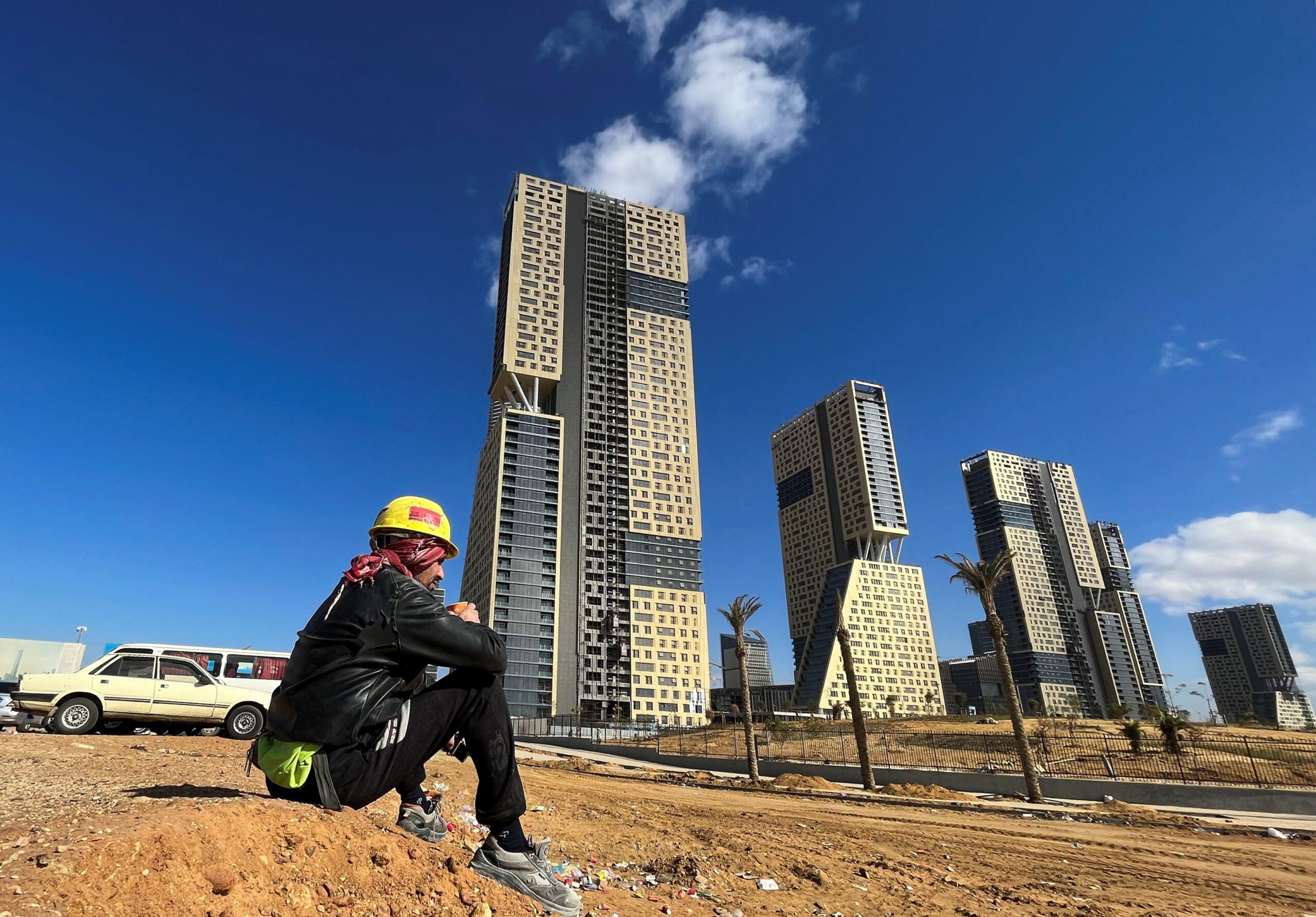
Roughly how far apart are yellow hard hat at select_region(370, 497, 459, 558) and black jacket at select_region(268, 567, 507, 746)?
46 cm

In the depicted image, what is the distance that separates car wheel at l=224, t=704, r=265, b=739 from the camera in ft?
41.8

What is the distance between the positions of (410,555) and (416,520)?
203mm

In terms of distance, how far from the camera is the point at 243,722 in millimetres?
12820

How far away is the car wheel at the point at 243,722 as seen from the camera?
12734 millimetres

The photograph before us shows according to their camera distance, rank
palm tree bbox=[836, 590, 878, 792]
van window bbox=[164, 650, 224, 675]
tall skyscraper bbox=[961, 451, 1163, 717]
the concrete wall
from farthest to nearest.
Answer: tall skyscraper bbox=[961, 451, 1163, 717] → palm tree bbox=[836, 590, 878, 792] → van window bbox=[164, 650, 224, 675] → the concrete wall

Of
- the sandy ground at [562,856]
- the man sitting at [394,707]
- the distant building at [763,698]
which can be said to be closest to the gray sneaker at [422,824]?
the sandy ground at [562,856]

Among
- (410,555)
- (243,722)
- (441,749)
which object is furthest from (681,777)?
(410,555)

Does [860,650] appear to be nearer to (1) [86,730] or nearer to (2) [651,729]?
(2) [651,729]

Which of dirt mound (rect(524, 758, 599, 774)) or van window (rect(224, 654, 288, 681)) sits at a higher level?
van window (rect(224, 654, 288, 681))

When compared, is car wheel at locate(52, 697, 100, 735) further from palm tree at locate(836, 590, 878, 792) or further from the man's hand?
palm tree at locate(836, 590, 878, 792)

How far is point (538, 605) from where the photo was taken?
8462 centimetres

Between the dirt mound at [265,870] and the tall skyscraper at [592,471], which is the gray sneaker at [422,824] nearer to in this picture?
the dirt mound at [265,870]

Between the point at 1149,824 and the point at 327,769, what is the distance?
16043 millimetres

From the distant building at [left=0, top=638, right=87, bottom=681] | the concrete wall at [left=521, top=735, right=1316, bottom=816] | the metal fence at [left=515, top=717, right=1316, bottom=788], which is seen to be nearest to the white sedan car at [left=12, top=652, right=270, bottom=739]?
the concrete wall at [left=521, top=735, right=1316, bottom=816]
